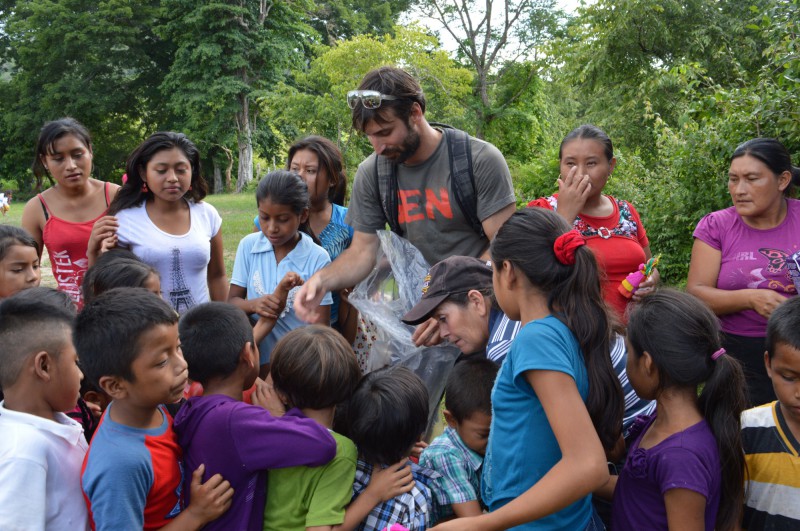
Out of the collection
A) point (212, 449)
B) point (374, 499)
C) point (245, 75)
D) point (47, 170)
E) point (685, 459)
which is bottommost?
point (374, 499)

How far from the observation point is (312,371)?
7.47 ft

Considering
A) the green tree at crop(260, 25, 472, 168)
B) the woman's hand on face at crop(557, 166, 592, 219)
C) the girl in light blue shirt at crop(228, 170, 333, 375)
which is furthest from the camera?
the green tree at crop(260, 25, 472, 168)

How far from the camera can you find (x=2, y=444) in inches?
74.6

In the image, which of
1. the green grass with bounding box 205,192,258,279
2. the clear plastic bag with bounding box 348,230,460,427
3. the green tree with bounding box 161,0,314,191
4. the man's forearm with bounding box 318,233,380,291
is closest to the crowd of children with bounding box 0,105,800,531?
the clear plastic bag with bounding box 348,230,460,427

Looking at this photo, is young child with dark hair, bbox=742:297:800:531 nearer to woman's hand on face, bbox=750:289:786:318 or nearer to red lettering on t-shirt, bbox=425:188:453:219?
woman's hand on face, bbox=750:289:786:318

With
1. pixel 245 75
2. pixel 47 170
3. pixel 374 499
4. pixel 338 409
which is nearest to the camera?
pixel 374 499

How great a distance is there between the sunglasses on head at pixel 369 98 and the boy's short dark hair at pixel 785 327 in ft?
6.01

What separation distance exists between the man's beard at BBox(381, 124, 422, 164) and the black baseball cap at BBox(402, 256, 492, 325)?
812mm

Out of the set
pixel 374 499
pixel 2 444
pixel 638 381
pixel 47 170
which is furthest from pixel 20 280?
pixel 638 381

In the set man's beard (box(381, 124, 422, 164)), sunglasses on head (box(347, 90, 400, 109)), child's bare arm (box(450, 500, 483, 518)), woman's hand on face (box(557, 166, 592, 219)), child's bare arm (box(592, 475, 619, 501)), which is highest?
sunglasses on head (box(347, 90, 400, 109))

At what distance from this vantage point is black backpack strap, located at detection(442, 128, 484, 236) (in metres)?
3.17

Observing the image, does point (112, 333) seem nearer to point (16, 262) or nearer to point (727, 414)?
point (16, 262)

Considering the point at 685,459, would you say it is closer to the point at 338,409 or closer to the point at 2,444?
the point at 338,409

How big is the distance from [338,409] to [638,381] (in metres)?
1.05
